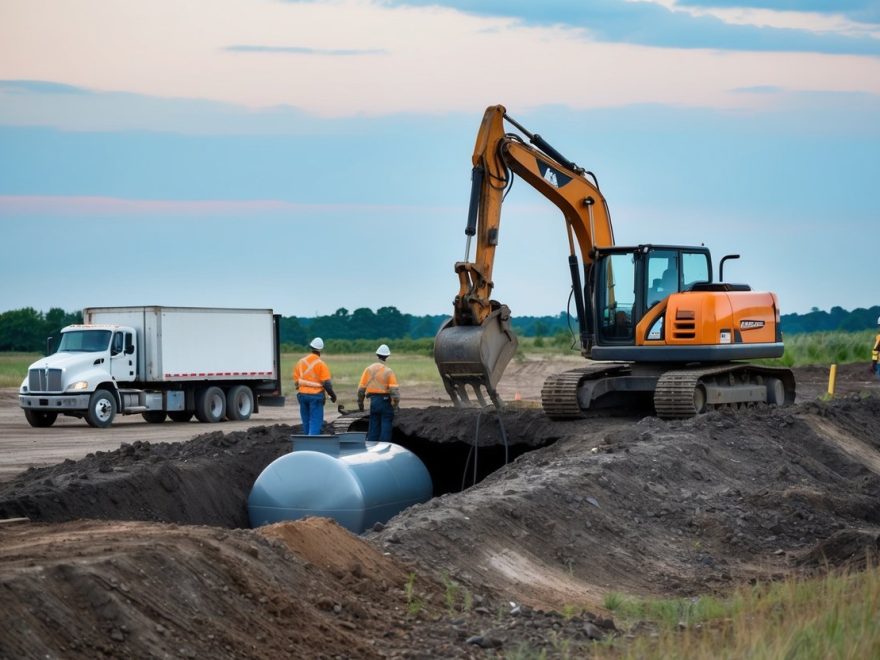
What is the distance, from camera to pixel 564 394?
67.7 feet

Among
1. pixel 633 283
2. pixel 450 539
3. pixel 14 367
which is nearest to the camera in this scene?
pixel 450 539

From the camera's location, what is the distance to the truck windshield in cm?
3173

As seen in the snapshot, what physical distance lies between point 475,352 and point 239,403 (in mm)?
16878

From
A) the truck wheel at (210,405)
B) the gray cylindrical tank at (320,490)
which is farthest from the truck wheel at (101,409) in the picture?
the gray cylindrical tank at (320,490)

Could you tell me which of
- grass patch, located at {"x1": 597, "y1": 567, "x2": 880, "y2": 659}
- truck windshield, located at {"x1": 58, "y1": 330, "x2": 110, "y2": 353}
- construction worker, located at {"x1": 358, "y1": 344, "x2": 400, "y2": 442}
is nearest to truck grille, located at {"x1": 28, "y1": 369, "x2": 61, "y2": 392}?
truck windshield, located at {"x1": 58, "y1": 330, "x2": 110, "y2": 353}

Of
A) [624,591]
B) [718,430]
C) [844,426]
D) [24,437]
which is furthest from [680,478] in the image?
[24,437]

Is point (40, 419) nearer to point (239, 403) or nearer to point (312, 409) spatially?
point (239, 403)

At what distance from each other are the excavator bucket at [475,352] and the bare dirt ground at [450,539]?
1.30m

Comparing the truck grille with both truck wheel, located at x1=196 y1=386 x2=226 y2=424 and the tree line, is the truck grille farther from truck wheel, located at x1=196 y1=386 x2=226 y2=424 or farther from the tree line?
the tree line

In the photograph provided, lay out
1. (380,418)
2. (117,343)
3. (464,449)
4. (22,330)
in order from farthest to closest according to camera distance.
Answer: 1. (22,330)
2. (117,343)
3. (464,449)
4. (380,418)

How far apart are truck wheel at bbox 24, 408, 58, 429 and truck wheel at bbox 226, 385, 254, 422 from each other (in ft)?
15.1

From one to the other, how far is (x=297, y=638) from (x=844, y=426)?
52.5 ft

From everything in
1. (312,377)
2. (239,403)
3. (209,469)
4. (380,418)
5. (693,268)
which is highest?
(693,268)

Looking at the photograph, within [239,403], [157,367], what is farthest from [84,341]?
[239,403]
